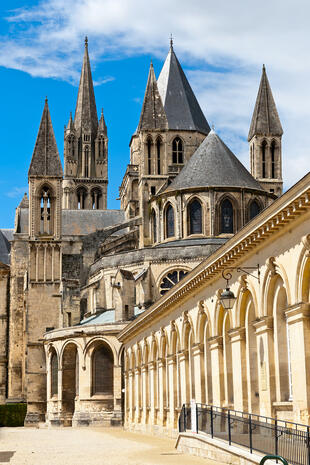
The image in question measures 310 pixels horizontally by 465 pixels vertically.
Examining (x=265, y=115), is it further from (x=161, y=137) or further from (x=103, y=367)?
(x=103, y=367)

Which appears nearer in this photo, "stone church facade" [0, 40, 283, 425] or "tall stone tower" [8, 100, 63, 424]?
"stone church facade" [0, 40, 283, 425]

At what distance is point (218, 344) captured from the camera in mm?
25453

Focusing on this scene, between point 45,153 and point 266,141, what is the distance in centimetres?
1700

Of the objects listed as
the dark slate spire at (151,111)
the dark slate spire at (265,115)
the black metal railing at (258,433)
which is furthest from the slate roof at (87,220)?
the black metal railing at (258,433)

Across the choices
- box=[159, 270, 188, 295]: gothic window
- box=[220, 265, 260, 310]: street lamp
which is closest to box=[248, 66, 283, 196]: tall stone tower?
box=[159, 270, 188, 295]: gothic window

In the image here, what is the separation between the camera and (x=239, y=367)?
22.7m

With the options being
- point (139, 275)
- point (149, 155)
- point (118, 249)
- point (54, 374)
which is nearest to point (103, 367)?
point (54, 374)

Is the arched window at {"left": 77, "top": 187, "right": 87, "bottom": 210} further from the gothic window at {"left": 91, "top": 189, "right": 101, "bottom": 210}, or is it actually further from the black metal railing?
the black metal railing

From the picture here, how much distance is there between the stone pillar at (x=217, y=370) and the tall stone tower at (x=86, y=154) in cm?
8136

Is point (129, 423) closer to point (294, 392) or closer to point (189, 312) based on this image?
point (189, 312)

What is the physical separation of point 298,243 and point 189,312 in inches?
480

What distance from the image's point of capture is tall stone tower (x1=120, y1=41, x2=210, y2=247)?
6531 cm

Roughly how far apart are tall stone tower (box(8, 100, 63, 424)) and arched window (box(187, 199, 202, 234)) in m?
11.2

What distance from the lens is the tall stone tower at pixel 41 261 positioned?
204ft
